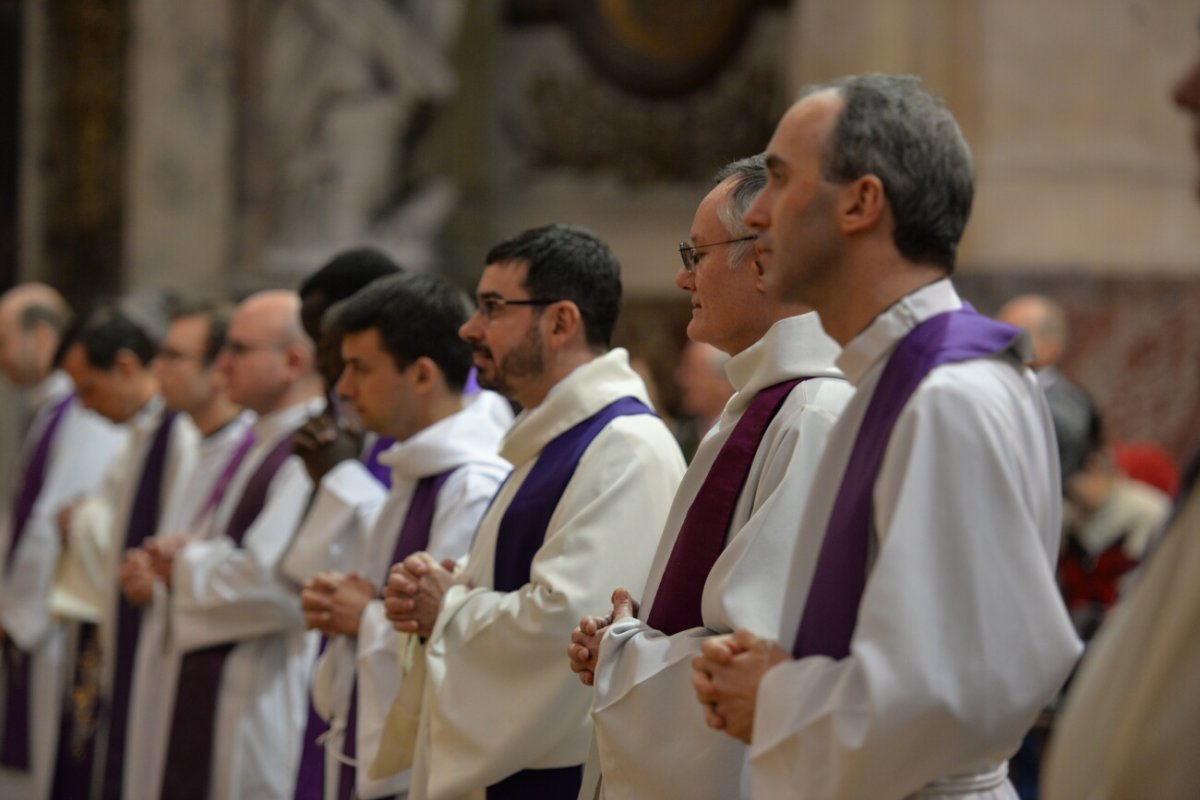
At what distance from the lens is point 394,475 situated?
14.1 feet

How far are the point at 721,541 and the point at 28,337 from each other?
610 centimetres

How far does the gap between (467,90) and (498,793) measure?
719 centimetres

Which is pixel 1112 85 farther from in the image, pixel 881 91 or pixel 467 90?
pixel 881 91

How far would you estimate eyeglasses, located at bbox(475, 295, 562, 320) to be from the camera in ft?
12.2

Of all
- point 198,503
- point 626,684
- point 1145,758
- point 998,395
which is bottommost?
point 198,503

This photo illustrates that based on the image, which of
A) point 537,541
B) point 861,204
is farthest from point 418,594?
point 861,204

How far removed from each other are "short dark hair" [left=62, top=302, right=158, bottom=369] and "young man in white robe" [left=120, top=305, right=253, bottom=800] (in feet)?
1.76

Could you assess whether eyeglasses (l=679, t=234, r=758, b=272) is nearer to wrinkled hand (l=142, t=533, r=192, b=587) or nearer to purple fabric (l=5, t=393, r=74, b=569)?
wrinkled hand (l=142, t=533, r=192, b=587)

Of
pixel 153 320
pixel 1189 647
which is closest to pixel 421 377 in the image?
pixel 1189 647

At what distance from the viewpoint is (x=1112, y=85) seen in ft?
27.9

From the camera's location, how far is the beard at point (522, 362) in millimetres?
3715

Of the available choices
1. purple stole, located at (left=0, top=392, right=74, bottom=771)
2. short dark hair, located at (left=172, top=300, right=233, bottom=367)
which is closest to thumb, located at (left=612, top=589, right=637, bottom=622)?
short dark hair, located at (left=172, top=300, right=233, bottom=367)

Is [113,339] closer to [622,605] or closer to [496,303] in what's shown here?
[496,303]

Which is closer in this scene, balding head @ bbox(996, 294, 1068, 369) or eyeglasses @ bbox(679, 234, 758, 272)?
eyeglasses @ bbox(679, 234, 758, 272)
